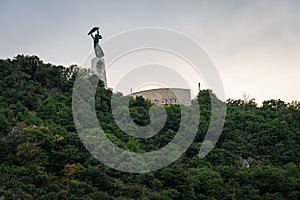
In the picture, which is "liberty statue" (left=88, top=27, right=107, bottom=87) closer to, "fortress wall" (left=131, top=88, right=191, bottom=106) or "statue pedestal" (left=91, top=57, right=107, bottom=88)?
"statue pedestal" (left=91, top=57, right=107, bottom=88)

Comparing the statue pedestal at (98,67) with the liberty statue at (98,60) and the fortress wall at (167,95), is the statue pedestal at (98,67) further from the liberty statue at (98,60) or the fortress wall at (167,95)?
the fortress wall at (167,95)

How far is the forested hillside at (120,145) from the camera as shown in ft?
87.2

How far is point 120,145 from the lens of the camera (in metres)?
29.2

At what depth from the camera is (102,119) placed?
3222 cm

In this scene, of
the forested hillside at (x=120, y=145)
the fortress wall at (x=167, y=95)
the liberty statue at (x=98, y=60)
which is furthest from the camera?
the fortress wall at (x=167, y=95)

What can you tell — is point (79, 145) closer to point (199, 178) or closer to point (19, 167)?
point (19, 167)

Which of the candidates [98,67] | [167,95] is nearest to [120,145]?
[98,67]

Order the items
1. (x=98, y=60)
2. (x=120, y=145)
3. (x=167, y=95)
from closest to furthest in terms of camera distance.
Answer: (x=120, y=145), (x=98, y=60), (x=167, y=95)

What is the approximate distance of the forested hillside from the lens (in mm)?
26578

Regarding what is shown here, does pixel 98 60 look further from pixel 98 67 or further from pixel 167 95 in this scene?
pixel 167 95

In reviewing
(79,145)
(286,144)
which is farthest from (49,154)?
(286,144)

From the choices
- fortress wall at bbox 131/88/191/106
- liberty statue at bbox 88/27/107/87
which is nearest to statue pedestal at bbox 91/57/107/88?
liberty statue at bbox 88/27/107/87

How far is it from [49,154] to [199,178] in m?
5.55

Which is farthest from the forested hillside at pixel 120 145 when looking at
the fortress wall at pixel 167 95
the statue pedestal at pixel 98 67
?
the fortress wall at pixel 167 95
